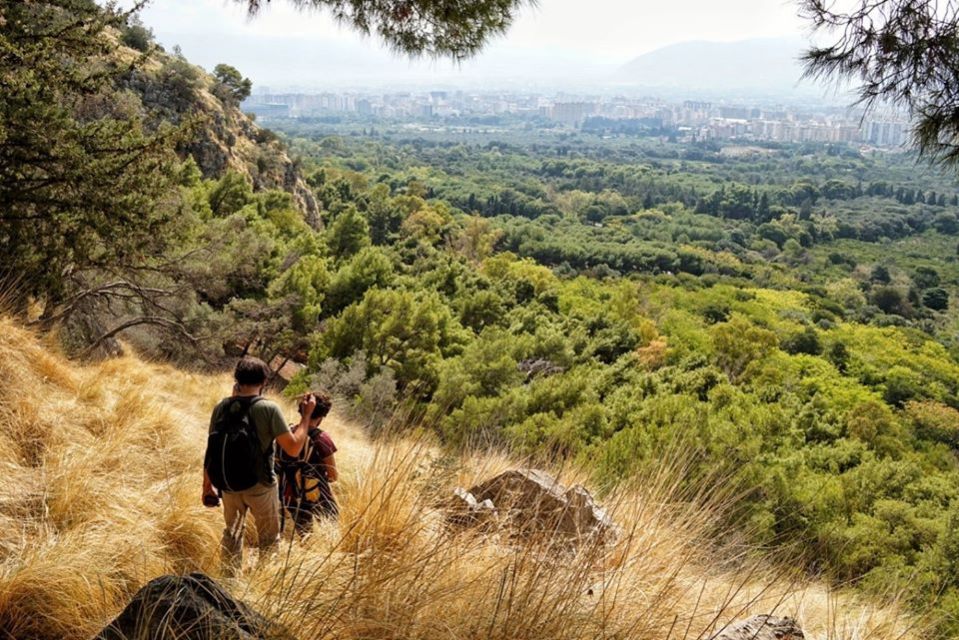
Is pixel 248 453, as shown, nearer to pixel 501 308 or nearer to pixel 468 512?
pixel 468 512

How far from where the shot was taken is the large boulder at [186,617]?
4.31 feet

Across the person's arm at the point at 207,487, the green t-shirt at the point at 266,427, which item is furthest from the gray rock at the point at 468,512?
the person's arm at the point at 207,487

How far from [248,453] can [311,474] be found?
1.51 feet

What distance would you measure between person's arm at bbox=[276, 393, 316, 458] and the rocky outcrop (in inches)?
27.2

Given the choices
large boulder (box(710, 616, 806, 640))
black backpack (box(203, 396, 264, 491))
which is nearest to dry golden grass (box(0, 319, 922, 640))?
large boulder (box(710, 616, 806, 640))

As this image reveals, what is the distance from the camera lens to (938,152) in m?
3.03

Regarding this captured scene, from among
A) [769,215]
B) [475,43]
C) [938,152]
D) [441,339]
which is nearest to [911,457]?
[441,339]

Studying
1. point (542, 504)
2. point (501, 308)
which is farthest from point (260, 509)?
point (501, 308)

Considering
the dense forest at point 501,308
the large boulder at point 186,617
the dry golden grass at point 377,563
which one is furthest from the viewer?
the dense forest at point 501,308

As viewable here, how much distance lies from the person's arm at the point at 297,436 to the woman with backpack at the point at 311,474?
0.07 feet

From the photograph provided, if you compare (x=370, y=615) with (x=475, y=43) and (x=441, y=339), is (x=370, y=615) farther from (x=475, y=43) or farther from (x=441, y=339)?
(x=441, y=339)

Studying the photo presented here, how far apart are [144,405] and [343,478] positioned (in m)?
1.49

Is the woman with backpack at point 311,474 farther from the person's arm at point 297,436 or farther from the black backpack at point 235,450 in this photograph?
the black backpack at point 235,450

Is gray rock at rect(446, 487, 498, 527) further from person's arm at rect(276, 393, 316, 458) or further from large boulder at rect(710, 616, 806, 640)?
large boulder at rect(710, 616, 806, 640)
